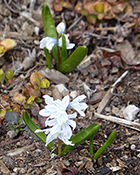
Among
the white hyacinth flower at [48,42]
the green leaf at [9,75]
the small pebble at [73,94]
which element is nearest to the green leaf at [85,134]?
the small pebble at [73,94]

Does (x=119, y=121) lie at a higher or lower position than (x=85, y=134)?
lower

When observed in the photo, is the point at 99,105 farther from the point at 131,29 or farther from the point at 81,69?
the point at 131,29

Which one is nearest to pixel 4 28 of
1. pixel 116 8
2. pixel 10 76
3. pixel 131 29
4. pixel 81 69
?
pixel 10 76

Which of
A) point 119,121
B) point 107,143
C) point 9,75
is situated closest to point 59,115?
point 107,143

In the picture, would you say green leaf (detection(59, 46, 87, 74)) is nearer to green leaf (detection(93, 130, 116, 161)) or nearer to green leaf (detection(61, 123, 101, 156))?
green leaf (detection(61, 123, 101, 156))

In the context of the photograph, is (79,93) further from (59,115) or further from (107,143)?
(59,115)

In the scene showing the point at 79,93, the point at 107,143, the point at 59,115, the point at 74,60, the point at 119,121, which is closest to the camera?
the point at 59,115
